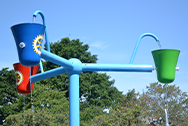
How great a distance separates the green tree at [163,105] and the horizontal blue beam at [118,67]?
14.8 metres

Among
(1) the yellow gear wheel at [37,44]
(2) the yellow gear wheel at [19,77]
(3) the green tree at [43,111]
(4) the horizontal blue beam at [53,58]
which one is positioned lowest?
(3) the green tree at [43,111]

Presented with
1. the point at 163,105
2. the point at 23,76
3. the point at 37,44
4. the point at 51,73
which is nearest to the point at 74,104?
the point at 51,73

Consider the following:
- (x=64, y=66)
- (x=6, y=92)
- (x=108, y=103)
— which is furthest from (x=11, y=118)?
(x=64, y=66)

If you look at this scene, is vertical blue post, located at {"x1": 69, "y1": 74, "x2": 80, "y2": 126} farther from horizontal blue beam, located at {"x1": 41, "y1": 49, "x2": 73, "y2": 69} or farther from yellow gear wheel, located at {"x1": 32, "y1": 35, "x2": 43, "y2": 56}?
yellow gear wheel, located at {"x1": 32, "y1": 35, "x2": 43, "y2": 56}

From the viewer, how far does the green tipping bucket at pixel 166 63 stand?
12.9 feet

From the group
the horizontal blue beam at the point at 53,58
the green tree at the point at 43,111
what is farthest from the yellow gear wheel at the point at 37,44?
the green tree at the point at 43,111

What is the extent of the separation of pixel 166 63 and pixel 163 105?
1579 cm

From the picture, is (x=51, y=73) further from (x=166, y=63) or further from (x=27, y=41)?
(x=166, y=63)

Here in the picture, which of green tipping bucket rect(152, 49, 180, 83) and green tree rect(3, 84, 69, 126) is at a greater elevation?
green tipping bucket rect(152, 49, 180, 83)

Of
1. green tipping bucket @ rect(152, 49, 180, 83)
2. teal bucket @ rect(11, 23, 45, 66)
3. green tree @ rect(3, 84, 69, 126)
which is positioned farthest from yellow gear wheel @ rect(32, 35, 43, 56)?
green tree @ rect(3, 84, 69, 126)

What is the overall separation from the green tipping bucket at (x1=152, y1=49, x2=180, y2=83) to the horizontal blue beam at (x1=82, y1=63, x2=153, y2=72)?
170mm

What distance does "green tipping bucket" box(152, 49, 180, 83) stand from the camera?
3.94 metres

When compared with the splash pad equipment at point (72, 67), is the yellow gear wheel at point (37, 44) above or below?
above

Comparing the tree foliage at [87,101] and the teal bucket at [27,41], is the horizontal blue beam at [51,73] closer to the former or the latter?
the teal bucket at [27,41]
